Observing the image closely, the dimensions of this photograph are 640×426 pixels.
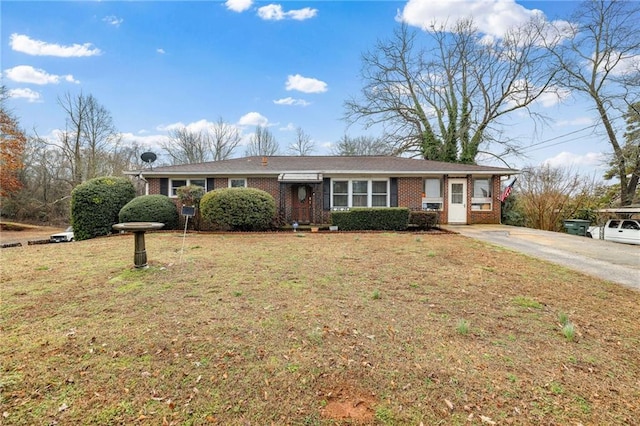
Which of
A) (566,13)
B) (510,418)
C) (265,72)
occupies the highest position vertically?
(566,13)

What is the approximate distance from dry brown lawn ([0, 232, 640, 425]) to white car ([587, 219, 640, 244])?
7.99 meters

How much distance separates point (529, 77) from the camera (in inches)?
797

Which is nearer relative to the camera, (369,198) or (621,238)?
(621,238)

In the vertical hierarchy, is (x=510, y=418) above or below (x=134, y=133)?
below

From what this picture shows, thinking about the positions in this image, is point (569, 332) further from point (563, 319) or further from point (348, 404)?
A: point (348, 404)

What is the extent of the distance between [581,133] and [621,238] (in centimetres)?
941

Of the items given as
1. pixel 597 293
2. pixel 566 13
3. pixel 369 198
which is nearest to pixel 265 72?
pixel 369 198

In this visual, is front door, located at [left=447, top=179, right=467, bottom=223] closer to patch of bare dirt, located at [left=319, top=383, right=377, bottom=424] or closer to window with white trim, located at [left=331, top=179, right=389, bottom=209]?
window with white trim, located at [left=331, top=179, right=389, bottom=209]

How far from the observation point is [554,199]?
14.3 m

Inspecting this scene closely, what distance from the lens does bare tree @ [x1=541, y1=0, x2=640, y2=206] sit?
51.5ft

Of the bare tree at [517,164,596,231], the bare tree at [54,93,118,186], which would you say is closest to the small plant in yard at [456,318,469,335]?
the bare tree at [517,164,596,231]

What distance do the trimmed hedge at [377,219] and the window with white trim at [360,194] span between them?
2.38 metres

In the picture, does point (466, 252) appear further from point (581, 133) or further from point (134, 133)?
point (134, 133)

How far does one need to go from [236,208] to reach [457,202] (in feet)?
33.6
